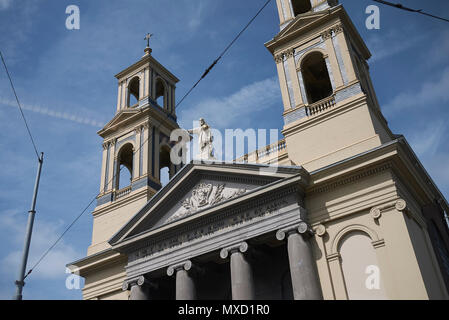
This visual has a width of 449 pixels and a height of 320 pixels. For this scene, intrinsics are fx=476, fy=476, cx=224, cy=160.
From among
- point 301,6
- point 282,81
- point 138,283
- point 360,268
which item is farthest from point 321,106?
point 138,283

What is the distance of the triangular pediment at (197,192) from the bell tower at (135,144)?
3.09 meters

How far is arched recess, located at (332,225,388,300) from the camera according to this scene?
15613mm

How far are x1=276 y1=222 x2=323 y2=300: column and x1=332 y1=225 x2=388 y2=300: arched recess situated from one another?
37.7 inches

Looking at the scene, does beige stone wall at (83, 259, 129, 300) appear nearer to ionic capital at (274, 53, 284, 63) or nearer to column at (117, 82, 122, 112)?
column at (117, 82, 122, 112)

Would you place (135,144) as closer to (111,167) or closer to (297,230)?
Result: (111,167)

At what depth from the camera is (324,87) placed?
25.2m

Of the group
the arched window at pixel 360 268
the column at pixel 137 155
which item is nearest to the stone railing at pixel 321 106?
the arched window at pixel 360 268

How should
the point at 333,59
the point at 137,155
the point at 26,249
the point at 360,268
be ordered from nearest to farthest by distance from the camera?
the point at 26,249 < the point at 360,268 < the point at 333,59 < the point at 137,155

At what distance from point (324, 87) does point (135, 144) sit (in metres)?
10.7

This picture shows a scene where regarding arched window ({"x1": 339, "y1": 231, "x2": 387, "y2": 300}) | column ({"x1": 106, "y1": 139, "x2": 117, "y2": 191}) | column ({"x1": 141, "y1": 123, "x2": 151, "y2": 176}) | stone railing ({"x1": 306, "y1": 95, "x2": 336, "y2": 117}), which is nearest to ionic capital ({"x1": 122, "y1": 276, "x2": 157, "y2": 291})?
column ({"x1": 141, "y1": 123, "x2": 151, "y2": 176})

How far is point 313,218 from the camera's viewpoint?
58.0ft

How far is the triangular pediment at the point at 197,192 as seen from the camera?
1872 cm
